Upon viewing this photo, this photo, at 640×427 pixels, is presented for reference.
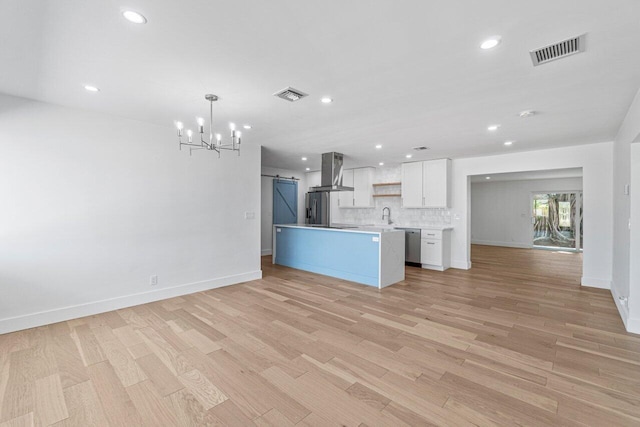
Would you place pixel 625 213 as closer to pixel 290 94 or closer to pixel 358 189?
pixel 290 94

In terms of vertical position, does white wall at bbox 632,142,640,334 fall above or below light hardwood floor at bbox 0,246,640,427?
above

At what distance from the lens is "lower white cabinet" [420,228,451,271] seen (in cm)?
601

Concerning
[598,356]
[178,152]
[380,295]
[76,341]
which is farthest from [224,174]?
[598,356]

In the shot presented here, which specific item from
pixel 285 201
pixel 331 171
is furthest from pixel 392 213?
pixel 285 201

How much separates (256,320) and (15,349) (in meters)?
2.16

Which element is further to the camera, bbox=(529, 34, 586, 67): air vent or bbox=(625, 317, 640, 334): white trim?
bbox=(625, 317, 640, 334): white trim

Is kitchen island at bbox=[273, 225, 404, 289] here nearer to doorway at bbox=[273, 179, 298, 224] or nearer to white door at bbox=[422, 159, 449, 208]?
white door at bbox=[422, 159, 449, 208]

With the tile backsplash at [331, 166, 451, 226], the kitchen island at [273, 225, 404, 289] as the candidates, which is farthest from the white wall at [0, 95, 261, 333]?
the tile backsplash at [331, 166, 451, 226]

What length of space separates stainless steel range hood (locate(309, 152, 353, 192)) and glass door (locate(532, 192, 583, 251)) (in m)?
7.72

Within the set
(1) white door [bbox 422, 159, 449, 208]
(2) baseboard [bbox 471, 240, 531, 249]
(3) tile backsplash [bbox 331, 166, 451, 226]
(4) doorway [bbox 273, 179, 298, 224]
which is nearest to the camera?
(1) white door [bbox 422, 159, 449, 208]

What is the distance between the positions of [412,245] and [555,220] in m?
6.80

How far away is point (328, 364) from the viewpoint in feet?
7.63

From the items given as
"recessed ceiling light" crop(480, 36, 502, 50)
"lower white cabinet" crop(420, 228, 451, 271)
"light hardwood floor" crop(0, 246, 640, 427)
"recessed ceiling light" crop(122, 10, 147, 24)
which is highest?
"recessed ceiling light" crop(122, 10, 147, 24)

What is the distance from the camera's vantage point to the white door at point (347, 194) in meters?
7.95
